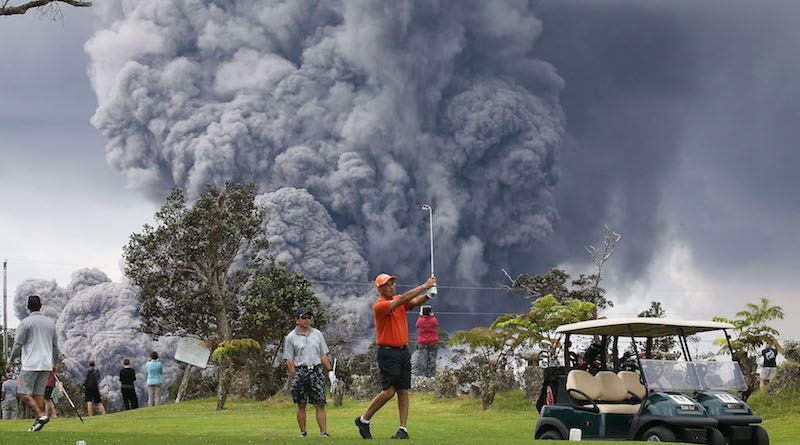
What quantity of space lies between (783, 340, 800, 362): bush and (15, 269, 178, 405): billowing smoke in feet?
278

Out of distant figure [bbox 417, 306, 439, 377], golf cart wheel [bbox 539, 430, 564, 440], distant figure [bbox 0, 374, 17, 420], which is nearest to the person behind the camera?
golf cart wheel [bbox 539, 430, 564, 440]

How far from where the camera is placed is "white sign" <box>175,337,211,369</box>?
108 ft

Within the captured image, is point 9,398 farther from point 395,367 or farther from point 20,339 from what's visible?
point 395,367

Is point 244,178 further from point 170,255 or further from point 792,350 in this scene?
point 792,350

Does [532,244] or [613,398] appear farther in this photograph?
[532,244]

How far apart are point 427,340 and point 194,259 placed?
648 inches

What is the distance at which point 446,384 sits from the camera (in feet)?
83.3

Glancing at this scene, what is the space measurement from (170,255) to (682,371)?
102ft

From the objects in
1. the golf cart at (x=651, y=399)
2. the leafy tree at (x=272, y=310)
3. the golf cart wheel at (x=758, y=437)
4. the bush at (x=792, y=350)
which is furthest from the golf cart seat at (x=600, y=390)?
the leafy tree at (x=272, y=310)

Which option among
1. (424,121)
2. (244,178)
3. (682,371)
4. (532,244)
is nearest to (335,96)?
(424,121)

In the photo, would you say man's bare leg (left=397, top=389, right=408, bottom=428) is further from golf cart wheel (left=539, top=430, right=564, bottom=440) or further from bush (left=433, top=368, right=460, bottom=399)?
bush (left=433, top=368, right=460, bottom=399)

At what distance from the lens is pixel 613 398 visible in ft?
36.2

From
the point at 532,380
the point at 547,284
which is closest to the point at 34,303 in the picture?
the point at 532,380

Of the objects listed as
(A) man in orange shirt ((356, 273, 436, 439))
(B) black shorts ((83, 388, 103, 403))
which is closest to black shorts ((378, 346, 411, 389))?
(A) man in orange shirt ((356, 273, 436, 439))
